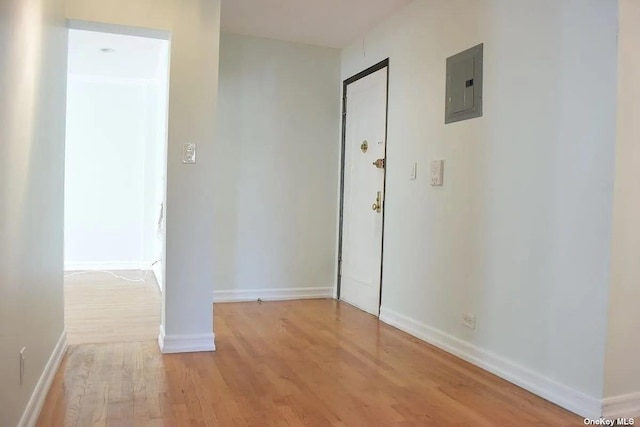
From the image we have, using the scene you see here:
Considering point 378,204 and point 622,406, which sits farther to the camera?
point 378,204

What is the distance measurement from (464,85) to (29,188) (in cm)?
238

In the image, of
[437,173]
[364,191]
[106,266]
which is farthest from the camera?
[106,266]

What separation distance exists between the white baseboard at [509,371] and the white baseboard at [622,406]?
4 cm

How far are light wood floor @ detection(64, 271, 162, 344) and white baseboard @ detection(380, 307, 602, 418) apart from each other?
1.76 meters

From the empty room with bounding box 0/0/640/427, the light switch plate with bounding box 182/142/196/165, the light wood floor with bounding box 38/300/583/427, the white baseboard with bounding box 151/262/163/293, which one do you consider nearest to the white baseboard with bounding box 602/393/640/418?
the empty room with bounding box 0/0/640/427

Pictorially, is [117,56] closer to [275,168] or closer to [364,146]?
[275,168]

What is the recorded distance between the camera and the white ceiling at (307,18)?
3.84 m

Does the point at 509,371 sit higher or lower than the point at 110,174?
lower

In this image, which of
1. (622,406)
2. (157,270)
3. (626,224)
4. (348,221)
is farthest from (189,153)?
(157,270)

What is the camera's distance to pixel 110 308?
4285mm

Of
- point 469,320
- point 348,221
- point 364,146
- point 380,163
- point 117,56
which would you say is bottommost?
point 469,320

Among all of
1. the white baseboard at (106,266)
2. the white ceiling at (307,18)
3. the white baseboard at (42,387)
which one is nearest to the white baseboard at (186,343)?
the white baseboard at (42,387)

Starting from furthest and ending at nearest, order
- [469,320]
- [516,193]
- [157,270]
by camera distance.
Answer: [157,270] < [469,320] < [516,193]

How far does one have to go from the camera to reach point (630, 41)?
7.29 ft
